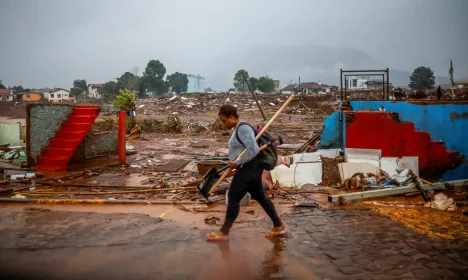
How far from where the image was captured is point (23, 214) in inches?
236

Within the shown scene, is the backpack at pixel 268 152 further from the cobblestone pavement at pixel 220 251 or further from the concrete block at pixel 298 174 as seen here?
the concrete block at pixel 298 174

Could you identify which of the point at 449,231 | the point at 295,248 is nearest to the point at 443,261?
the point at 449,231

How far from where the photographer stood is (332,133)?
10.3 meters

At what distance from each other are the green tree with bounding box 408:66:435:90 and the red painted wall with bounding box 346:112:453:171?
5738cm

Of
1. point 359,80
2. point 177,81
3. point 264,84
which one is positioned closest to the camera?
point 359,80

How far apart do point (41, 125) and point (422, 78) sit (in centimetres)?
6531

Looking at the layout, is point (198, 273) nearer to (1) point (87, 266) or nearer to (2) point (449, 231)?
(1) point (87, 266)

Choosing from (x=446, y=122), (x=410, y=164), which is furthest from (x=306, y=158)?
(x=446, y=122)

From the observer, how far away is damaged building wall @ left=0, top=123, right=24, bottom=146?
1440 cm

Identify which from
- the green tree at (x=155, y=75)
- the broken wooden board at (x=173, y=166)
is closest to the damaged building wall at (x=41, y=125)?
the broken wooden board at (x=173, y=166)

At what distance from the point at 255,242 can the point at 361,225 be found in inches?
69.4

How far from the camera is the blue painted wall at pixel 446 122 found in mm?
8938

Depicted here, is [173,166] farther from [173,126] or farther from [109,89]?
[109,89]

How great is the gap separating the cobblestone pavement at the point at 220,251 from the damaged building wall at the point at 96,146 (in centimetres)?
632
